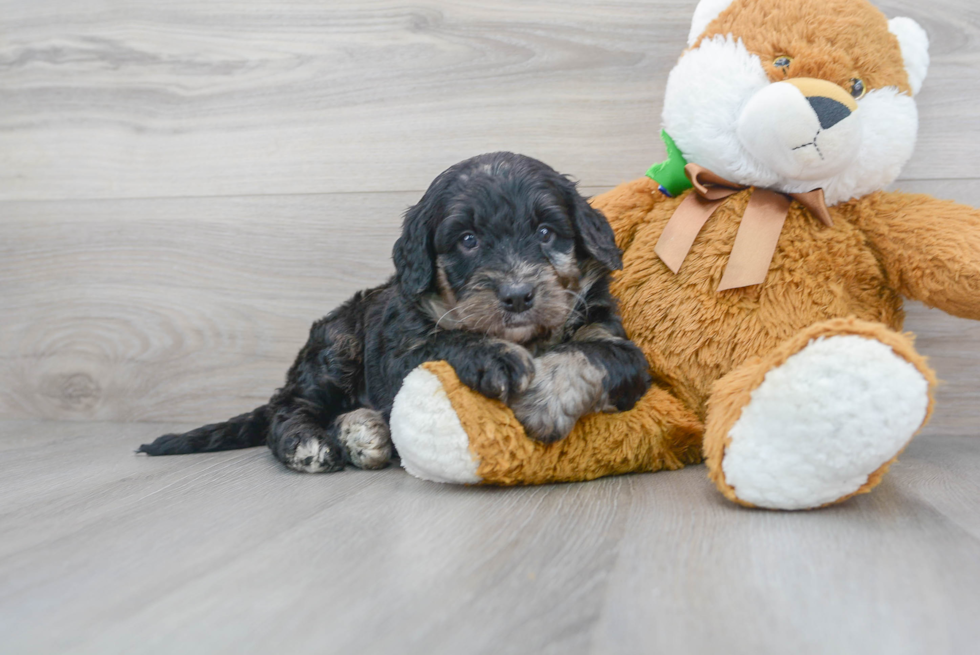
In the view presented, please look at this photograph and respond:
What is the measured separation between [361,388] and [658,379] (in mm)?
847

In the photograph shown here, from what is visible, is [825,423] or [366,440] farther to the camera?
[366,440]

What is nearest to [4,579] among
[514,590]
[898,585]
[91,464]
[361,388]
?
[514,590]

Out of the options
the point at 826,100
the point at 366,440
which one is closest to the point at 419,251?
the point at 366,440

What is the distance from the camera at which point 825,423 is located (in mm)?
1253

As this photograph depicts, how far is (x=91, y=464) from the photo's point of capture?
80.4 inches

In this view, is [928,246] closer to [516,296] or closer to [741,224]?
[741,224]

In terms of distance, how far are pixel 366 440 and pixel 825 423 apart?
1.08m

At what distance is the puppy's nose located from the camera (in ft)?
5.02

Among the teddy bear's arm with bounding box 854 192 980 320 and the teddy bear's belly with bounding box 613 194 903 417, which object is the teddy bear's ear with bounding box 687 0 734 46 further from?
the teddy bear's arm with bounding box 854 192 980 320

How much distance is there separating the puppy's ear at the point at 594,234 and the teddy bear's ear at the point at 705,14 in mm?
516

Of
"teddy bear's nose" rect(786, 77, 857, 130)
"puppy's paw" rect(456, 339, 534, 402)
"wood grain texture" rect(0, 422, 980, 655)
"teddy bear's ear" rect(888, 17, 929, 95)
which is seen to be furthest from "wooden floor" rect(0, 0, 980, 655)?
"teddy bear's nose" rect(786, 77, 857, 130)

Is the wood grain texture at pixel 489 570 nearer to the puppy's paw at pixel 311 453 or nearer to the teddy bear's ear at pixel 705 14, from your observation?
the puppy's paw at pixel 311 453

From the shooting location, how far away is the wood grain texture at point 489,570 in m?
0.92

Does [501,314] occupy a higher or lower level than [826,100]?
lower
